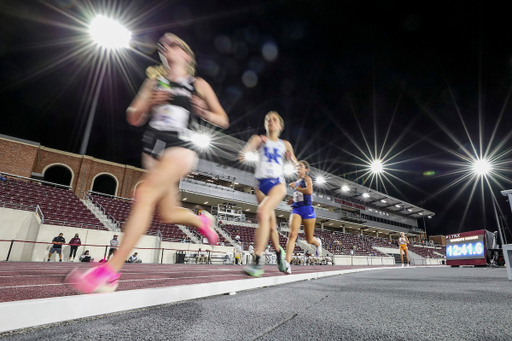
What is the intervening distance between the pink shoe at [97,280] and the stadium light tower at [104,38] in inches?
884

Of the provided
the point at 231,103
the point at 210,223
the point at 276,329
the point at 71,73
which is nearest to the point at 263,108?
the point at 231,103

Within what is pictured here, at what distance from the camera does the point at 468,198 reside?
37.2 m

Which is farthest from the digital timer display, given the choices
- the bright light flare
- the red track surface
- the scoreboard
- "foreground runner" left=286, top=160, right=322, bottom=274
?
the red track surface

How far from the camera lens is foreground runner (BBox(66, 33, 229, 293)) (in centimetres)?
145

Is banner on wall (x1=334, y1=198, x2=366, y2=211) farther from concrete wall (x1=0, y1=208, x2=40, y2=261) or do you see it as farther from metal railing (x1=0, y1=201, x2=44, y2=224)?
concrete wall (x1=0, y1=208, x2=40, y2=261)

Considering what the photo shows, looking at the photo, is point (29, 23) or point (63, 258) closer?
point (63, 258)

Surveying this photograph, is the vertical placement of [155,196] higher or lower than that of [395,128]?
lower

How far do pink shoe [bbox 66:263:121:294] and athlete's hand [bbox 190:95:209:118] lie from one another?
3.89 feet

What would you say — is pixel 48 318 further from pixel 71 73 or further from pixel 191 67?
pixel 71 73

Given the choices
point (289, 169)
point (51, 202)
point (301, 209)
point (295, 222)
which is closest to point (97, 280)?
point (295, 222)

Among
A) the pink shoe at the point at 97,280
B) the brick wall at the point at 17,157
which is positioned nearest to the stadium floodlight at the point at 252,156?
the pink shoe at the point at 97,280

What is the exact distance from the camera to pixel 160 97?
164 cm

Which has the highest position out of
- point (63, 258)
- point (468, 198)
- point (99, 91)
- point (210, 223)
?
point (99, 91)

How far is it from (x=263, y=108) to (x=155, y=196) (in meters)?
16.7
